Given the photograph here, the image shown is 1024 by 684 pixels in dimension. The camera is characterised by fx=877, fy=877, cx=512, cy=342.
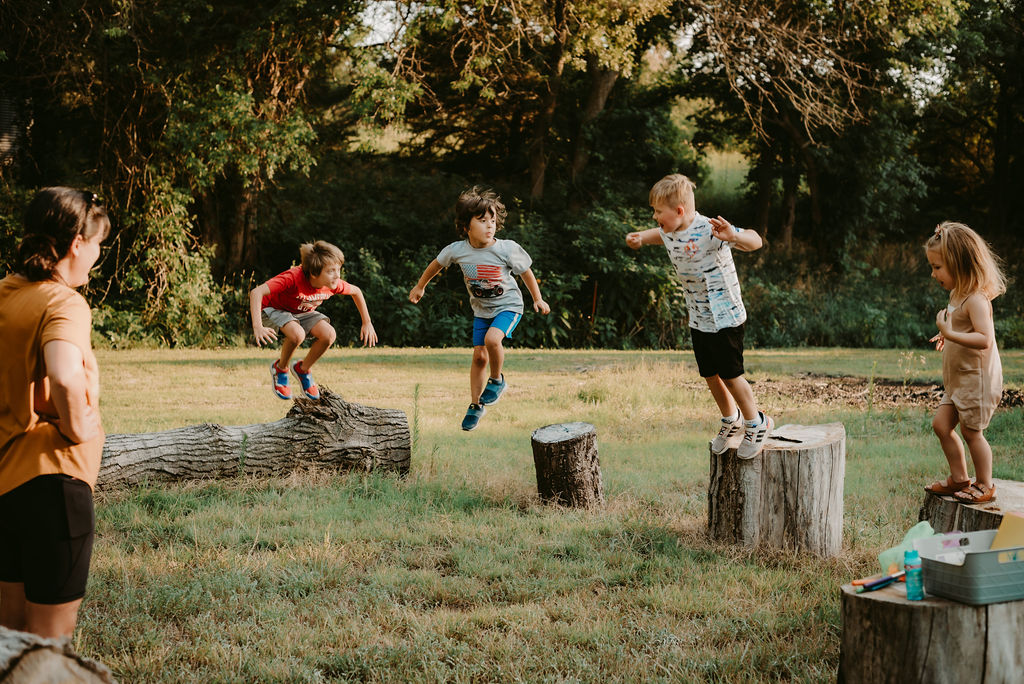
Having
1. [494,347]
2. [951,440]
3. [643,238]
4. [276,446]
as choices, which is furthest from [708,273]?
[276,446]

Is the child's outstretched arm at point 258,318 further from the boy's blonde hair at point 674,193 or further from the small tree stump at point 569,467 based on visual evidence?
the boy's blonde hair at point 674,193

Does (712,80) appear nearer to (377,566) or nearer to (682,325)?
(682,325)

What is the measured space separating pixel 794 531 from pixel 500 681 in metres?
2.69

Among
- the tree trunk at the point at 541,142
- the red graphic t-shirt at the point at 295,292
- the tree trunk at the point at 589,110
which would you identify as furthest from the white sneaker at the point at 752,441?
the tree trunk at the point at 541,142

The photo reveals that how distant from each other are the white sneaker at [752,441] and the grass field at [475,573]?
2.32ft

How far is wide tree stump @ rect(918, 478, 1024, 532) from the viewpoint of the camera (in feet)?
16.9

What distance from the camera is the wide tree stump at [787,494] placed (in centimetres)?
605

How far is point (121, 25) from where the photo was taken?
51.1 feet

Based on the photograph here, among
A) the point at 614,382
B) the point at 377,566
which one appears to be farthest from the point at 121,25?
the point at 377,566

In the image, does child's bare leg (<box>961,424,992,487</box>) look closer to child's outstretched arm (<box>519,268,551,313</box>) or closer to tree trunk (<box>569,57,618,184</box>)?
child's outstretched arm (<box>519,268,551,313</box>)

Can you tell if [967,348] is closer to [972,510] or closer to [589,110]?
[972,510]

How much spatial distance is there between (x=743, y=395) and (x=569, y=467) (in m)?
1.89

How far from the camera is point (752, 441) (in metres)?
6.04

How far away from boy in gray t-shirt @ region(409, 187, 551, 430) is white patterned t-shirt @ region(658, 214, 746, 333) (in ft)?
4.18
